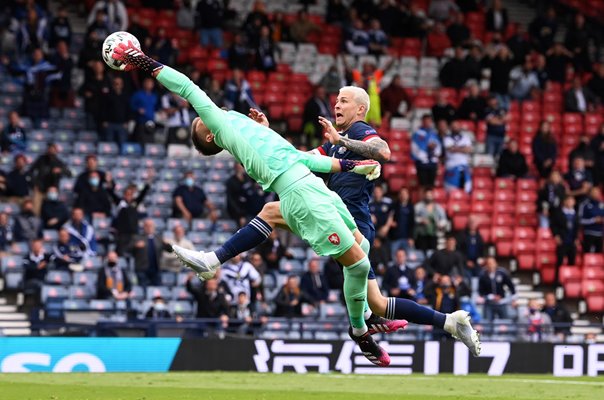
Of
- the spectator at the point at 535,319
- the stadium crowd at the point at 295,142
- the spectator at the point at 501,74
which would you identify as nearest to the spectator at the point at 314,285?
the stadium crowd at the point at 295,142

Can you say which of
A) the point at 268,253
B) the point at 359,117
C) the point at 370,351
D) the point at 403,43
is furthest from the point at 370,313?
the point at 403,43

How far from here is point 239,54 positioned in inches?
1104

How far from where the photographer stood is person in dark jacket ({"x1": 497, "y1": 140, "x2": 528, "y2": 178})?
27656mm

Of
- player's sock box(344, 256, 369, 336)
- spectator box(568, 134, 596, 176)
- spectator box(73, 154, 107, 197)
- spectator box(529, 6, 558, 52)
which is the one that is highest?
spectator box(529, 6, 558, 52)

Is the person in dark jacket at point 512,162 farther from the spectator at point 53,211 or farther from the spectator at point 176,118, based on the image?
the spectator at point 53,211

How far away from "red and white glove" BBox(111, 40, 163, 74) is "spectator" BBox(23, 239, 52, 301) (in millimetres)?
10380

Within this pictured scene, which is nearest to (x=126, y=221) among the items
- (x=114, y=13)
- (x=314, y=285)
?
(x=314, y=285)

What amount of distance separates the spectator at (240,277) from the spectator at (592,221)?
7598 millimetres

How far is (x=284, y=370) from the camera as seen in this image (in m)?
20.4

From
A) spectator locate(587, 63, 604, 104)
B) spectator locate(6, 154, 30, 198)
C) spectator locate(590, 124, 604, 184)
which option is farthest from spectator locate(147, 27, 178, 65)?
spectator locate(587, 63, 604, 104)

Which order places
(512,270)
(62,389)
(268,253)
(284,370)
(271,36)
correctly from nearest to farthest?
(62,389)
(284,370)
(268,253)
(512,270)
(271,36)

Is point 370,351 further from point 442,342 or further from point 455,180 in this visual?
point 455,180

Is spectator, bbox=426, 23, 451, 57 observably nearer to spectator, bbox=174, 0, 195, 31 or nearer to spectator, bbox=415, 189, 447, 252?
spectator, bbox=174, 0, 195, 31

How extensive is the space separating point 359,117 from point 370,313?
6.94 feet
